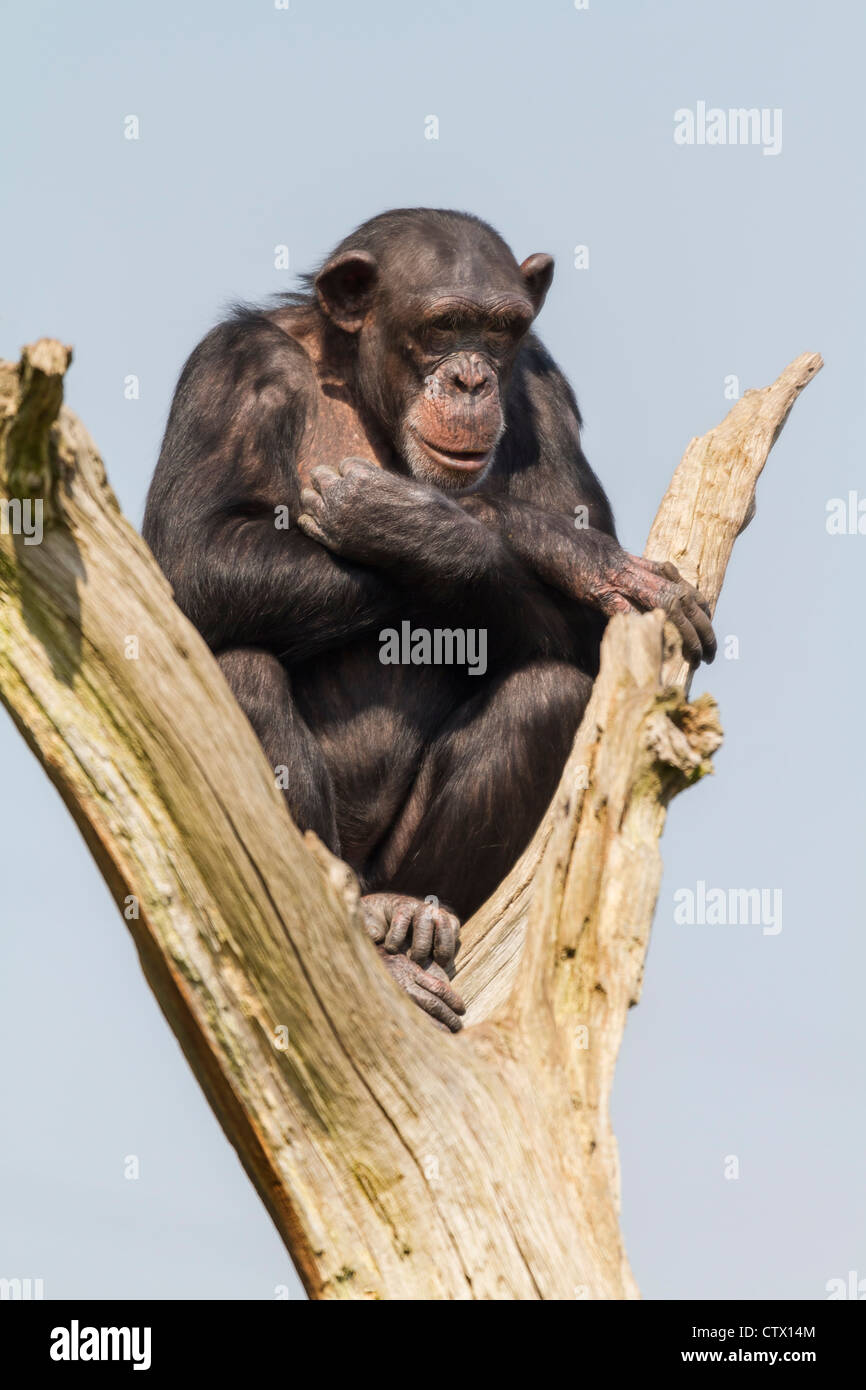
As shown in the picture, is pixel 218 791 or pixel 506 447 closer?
pixel 218 791

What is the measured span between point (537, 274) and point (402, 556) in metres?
1.55

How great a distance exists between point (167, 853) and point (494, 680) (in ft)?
8.08

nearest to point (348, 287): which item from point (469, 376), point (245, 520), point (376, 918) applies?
point (469, 376)

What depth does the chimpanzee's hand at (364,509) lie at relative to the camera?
222 inches

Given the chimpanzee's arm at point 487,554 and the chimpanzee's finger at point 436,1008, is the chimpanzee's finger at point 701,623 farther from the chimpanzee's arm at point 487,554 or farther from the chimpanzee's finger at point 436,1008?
the chimpanzee's finger at point 436,1008

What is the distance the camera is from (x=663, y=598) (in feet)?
19.0

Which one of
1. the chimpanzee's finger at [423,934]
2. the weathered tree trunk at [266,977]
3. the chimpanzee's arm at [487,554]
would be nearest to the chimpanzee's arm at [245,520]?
the chimpanzee's arm at [487,554]

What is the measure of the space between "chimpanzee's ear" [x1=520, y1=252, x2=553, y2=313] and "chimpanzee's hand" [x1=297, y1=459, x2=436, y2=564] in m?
1.28

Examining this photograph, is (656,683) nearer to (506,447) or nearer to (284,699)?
(284,699)

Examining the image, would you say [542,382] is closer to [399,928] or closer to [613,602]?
[613,602]

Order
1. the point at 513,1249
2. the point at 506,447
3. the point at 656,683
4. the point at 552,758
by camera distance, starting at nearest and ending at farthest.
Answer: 1. the point at 513,1249
2. the point at 656,683
3. the point at 552,758
4. the point at 506,447

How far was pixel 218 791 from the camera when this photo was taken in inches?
148

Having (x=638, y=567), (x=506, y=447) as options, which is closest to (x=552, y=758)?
(x=638, y=567)
